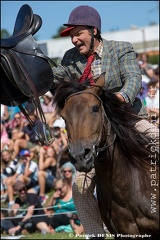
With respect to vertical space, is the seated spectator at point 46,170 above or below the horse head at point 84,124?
below

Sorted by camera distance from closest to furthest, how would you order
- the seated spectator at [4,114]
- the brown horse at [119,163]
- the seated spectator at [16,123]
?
the brown horse at [119,163]
the seated spectator at [16,123]
the seated spectator at [4,114]

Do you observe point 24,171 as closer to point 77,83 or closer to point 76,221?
point 76,221

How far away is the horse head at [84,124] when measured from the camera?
190 inches

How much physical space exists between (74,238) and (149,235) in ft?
13.7

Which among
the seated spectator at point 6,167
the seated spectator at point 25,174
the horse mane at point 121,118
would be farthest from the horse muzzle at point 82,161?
the seated spectator at point 6,167

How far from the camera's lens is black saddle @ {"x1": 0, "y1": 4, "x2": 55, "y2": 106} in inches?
177

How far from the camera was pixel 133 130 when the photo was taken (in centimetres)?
568

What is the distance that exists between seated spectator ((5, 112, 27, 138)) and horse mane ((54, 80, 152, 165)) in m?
8.12

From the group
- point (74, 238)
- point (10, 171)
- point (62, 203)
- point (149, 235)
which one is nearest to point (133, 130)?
point (149, 235)

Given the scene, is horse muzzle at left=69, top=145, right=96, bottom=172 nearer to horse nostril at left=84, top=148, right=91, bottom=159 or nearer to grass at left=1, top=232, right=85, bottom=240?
horse nostril at left=84, top=148, right=91, bottom=159

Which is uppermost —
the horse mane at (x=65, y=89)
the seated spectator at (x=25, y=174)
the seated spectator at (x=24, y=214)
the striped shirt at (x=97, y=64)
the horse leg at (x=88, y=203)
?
the striped shirt at (x=97, y=64)

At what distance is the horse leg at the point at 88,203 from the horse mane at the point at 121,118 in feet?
1.97

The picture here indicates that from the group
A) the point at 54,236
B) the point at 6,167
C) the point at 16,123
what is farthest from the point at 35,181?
the point at 16,123

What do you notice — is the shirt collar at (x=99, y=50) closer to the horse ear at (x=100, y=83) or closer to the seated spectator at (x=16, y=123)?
the horse ear at (x=100, y=83)
